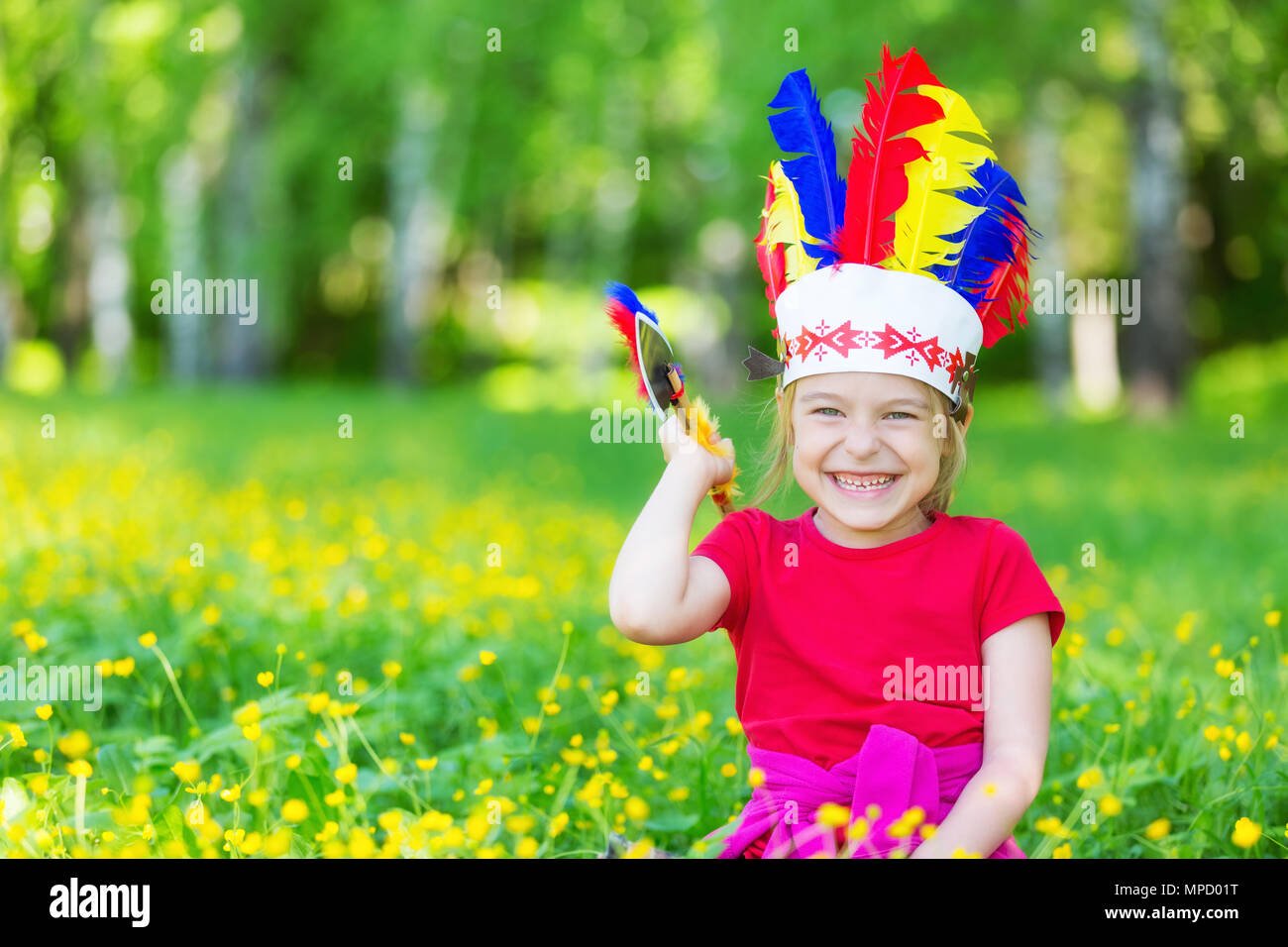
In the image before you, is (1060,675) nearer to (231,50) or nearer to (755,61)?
(755,61)

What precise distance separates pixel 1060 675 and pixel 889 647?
5.45 ft

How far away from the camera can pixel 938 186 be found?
2730 mm

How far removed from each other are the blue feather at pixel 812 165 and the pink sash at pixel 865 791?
102cm

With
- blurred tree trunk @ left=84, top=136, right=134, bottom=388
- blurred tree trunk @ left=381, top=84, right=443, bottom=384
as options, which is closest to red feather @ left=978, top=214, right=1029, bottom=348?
blurred tree trunk @ left=381, top=84, right=443, bottom=384

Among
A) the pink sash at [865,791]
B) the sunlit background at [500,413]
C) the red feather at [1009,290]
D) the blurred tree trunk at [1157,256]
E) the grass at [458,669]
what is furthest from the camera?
the blurred tree trunk at [1157,256]

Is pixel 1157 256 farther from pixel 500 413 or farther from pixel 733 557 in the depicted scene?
pixel 733 557

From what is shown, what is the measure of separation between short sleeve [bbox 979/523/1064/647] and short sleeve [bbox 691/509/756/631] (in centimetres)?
46

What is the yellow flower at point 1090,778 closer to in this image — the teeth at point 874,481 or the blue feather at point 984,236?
the teeth at point 874,481

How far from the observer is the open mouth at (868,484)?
255 centimetres

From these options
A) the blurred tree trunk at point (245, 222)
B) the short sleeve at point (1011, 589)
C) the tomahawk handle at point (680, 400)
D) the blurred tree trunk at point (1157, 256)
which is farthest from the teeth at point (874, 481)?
the blurred tree trunk at point (245, 222)

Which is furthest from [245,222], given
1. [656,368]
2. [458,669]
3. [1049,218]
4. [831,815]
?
[831,815]

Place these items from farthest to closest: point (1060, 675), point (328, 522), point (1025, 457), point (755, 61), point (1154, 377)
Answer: point (1154, 377)
point (755, 61)
point (1025, 457)
point (328, 522)
point (1060, 675)
